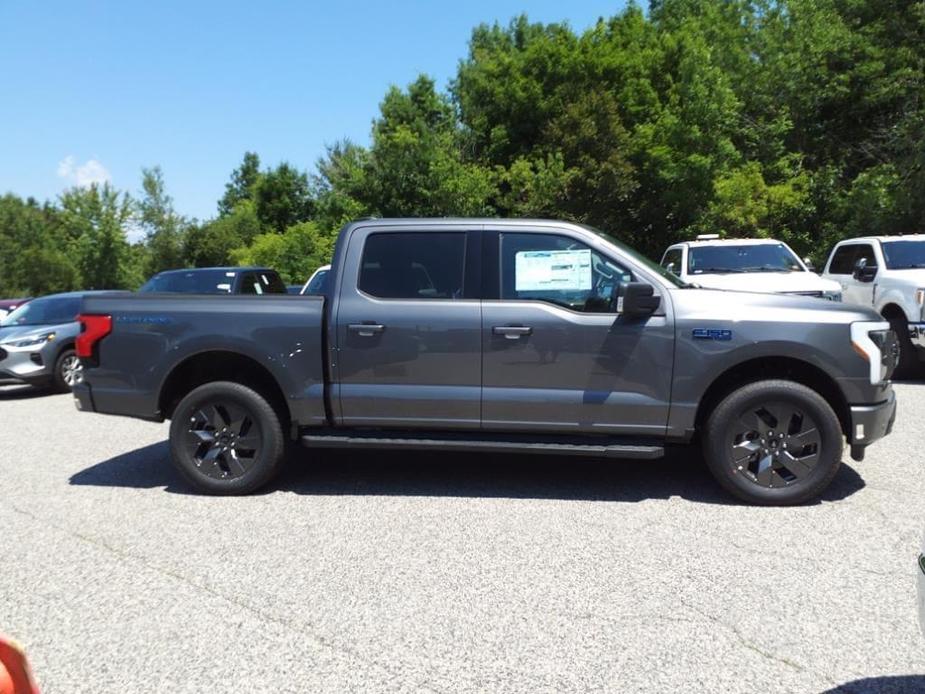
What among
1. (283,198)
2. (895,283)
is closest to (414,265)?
(895,283)

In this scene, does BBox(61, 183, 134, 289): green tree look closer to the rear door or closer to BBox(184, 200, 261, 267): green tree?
BBox(184, 200, 261, 267): green tree

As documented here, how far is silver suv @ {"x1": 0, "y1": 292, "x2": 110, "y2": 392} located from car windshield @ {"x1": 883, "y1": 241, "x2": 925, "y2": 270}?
38.8ft

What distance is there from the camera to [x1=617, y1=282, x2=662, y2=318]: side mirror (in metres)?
4.82

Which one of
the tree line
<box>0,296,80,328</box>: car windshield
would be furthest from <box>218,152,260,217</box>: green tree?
<box>0,296,80,328</box>: car windshield

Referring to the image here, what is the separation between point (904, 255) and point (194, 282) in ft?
34.8

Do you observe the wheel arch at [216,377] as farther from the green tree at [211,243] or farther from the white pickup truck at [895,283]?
the green tree at [211,243]

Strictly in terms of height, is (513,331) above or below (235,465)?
above

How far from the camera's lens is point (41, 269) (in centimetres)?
5425

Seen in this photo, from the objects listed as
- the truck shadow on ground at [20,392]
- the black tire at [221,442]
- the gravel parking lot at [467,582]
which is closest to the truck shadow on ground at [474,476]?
the gravel parking lot at [467,582]

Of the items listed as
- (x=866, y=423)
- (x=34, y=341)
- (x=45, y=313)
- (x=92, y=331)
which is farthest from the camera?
(x=45, y=313)

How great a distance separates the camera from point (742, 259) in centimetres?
1133

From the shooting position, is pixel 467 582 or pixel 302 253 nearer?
pixel 467 582

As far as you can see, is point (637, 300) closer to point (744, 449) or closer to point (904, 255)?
point (744, 449)

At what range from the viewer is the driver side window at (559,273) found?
512 cm
